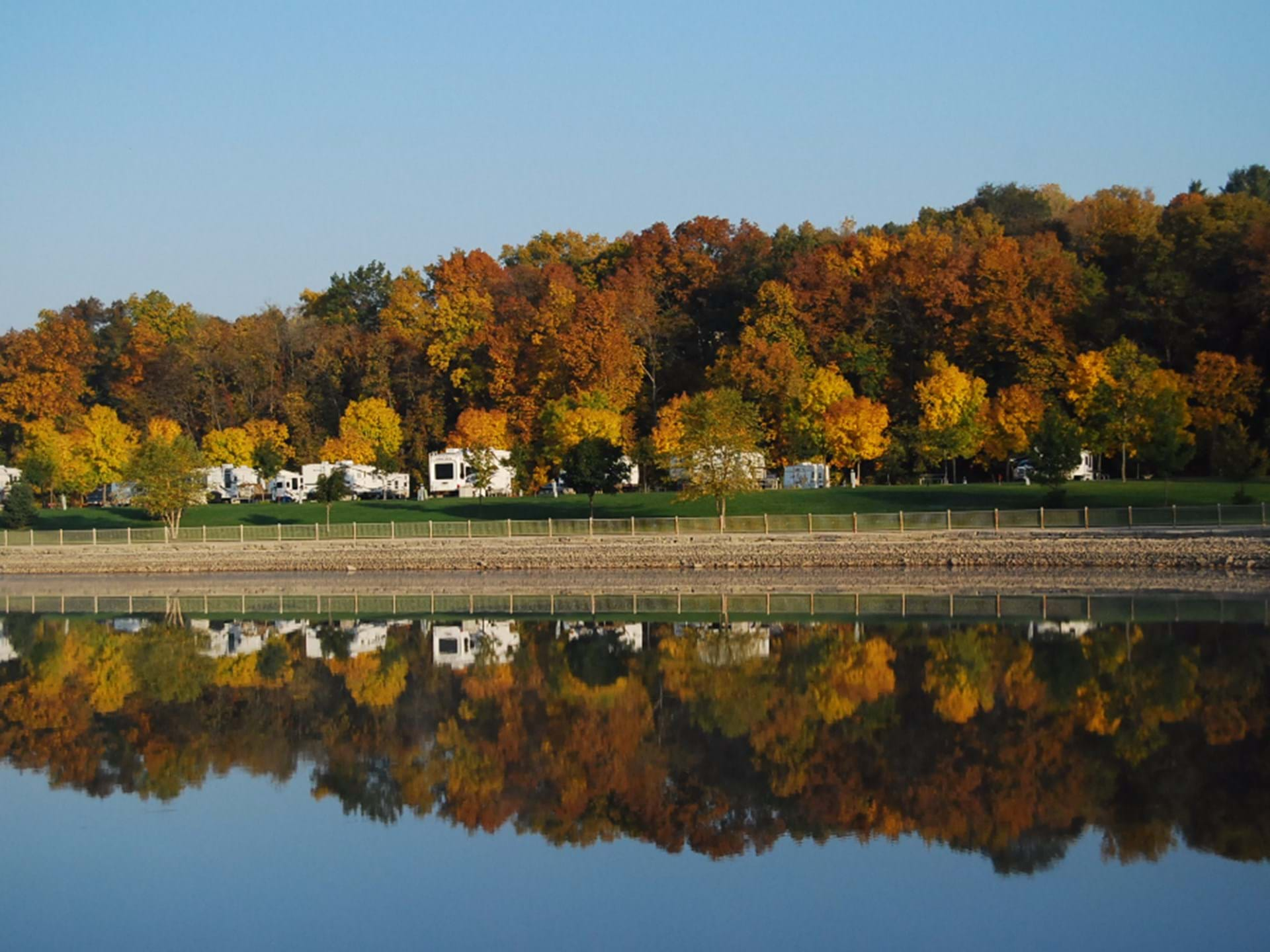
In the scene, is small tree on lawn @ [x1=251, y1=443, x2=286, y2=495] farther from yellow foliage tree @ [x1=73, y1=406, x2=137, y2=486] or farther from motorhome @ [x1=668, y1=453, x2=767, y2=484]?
motorhome @ [x1=668, y1=453, x2=767, y2=484]

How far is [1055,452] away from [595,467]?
21180 mm

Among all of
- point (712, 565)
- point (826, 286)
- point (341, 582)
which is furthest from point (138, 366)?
point (712, 565)

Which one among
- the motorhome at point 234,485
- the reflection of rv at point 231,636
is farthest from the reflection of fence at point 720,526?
the motorhome at point 234,485

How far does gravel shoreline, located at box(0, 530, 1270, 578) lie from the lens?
41.8m

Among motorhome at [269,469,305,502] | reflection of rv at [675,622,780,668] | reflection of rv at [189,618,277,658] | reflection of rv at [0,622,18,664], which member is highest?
motorhome at [269,469,305,502]

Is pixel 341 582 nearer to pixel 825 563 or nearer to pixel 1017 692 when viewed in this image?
pixel 825 563

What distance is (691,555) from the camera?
159 feet

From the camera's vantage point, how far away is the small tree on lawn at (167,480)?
6494cm

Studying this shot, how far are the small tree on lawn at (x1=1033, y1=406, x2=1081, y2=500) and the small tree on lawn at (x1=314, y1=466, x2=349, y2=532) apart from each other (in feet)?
103

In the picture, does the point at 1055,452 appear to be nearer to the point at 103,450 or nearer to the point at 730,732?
the point at 730,732

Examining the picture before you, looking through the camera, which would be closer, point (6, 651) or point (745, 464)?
point (6, 651)

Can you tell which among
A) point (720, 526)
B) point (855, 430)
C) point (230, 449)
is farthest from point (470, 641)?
point (230, 449)

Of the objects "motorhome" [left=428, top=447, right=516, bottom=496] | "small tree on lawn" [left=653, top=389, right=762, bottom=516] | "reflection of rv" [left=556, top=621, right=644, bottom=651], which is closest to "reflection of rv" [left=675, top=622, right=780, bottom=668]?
"reflection of rv" [left=556, top=621, right=644, bottom=651]

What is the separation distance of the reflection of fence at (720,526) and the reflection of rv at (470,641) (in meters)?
14.1
